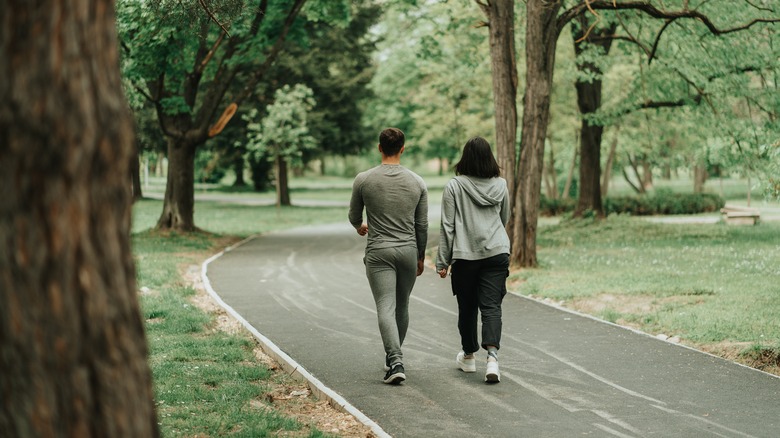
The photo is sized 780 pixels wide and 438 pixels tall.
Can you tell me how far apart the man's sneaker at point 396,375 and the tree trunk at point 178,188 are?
1796cm

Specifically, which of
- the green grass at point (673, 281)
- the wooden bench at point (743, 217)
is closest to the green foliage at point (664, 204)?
the wooden bench at point (743, 217)

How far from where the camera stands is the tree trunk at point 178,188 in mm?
24609

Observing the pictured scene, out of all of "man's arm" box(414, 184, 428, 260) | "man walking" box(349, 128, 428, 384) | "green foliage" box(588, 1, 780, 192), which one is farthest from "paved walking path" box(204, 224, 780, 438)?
"green foliage" box(588, 1, 780, 192)

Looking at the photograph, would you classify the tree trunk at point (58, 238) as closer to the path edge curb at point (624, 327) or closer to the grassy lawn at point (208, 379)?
the grassy lawn at point (208, 379)

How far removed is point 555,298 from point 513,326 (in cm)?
234

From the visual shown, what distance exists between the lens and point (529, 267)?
16.2 m

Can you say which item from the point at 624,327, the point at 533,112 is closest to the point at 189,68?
the point at 533,112

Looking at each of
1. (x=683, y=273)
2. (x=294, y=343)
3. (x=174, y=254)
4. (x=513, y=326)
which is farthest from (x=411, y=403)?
(x=174, y=254)

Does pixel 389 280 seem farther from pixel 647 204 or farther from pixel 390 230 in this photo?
pixel 647 204

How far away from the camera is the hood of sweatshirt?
25.9 feet

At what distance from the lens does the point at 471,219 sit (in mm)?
7906

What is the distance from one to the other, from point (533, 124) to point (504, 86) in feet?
3.24

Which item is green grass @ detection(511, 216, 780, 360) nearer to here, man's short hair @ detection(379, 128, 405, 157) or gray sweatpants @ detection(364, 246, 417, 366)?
gray sweatpants @ detection(364, 246, 417, 366)

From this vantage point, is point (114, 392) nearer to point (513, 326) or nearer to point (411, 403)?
point (411, 403)
